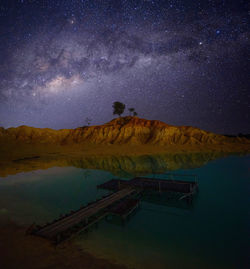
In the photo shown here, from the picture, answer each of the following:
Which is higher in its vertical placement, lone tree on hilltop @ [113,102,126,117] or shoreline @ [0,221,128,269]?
lone tree on hilltop @ [113,102,126,117]

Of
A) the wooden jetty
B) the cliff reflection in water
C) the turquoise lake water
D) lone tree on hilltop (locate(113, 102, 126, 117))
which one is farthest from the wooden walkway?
lone tree on hilltop (locate(113, 102, 126, 117))

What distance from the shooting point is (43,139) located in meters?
81.4

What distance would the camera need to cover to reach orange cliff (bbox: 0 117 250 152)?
68938 mm

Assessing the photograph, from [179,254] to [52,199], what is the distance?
511 inches

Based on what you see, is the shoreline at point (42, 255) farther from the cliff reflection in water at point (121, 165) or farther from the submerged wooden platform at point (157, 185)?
the cliff reflection in water at point (121, 165)

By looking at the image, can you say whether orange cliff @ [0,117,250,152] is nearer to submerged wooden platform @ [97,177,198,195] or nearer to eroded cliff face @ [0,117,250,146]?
eroded cliff face @ [0,117,250,146]

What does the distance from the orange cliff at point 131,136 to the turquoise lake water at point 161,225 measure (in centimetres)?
4814

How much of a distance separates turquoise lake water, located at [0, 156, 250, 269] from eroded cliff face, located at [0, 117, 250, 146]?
49.7 metres

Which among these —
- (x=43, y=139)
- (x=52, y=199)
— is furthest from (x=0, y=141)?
(x=52, y=199)

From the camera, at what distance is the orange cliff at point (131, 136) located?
6894 cm

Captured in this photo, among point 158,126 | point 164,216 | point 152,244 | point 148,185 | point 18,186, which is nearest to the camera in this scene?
point 152,244

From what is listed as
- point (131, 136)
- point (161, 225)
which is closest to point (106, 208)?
point (161, 225)

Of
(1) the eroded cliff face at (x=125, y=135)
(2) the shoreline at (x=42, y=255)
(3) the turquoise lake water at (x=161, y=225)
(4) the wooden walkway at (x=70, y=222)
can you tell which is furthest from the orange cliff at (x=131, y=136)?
(2) the shoreline at (x=42, y=255)

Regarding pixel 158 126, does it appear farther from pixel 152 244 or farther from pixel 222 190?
pixel 152 244
